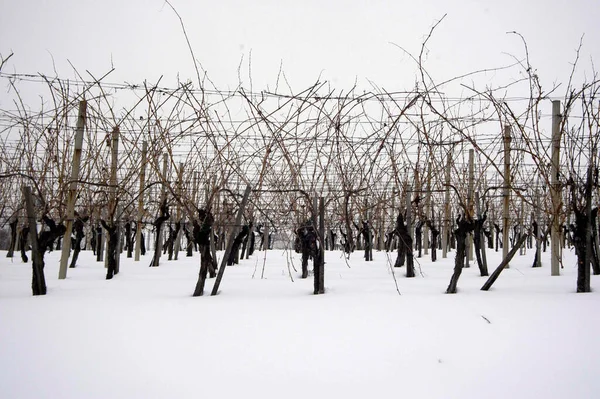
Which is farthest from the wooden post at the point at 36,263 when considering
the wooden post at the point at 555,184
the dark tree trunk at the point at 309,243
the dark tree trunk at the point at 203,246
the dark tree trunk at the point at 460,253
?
the wooden post at the point at 555,184

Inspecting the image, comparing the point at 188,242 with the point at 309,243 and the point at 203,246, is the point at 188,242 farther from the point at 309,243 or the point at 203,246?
the point at 203,246

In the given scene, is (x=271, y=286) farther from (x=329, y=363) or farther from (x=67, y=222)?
(x=67, y=222)

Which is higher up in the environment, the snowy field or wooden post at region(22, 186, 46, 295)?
wooden post at region(22, 186, 46, 295)

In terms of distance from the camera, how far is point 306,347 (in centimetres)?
189

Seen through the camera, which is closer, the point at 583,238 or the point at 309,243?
the point at 583,238

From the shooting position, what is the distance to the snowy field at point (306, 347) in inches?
61.8

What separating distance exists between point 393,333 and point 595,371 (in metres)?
0.75

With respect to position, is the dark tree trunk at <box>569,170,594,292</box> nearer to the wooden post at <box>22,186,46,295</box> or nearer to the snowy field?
the snowy field

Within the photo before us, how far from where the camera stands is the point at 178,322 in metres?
2.23

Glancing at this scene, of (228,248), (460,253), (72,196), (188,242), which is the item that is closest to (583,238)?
(460,253)

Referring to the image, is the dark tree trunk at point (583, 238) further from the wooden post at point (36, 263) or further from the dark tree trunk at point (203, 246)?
the wooden post at point (36, 263)

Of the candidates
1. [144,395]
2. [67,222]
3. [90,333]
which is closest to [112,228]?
[67,222]

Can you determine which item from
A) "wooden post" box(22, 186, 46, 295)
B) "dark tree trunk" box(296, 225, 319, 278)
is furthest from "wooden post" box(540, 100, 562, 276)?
"wooden post" box(22, 186, 46, 295)

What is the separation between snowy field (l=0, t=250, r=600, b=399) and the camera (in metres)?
1.57
